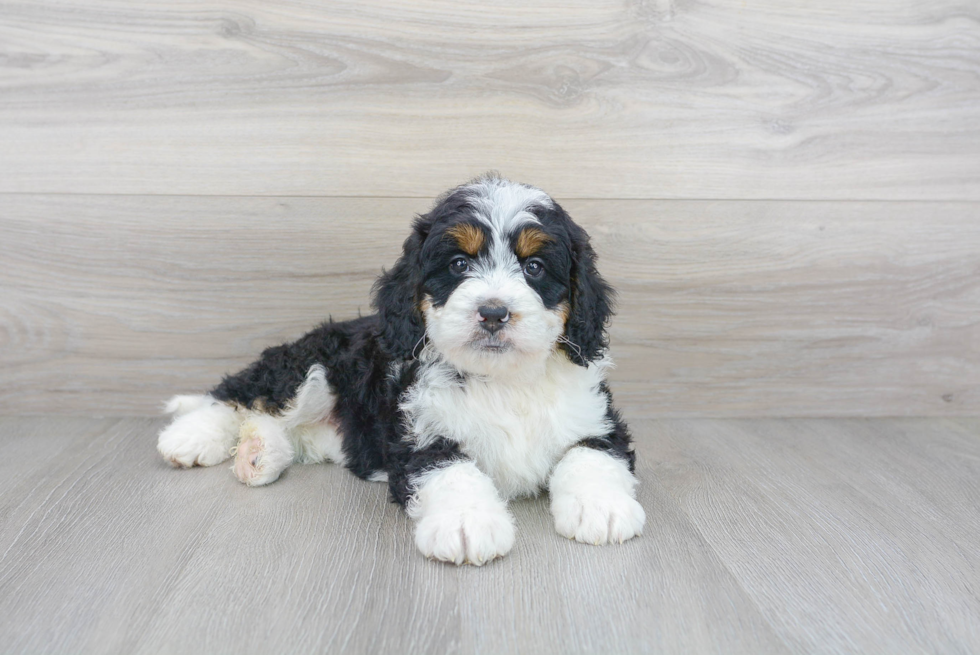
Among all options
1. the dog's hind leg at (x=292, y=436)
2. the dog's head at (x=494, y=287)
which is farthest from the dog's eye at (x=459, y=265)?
the dog's hind leg at (x=292, y=436)

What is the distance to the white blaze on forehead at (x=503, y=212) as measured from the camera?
1923mm

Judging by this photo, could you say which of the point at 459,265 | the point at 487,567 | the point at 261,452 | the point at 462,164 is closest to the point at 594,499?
the point at 487,567

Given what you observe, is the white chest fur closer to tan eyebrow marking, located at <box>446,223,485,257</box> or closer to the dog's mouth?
the dog's mouth

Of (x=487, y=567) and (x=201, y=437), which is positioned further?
(x=201, y=437)

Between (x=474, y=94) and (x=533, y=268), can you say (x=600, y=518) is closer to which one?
(x=533, y=268)

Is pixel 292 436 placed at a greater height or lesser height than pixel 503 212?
lesser

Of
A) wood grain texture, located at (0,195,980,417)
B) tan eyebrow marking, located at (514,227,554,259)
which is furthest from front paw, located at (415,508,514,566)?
wood grain texture, located at (0,195,980,417)

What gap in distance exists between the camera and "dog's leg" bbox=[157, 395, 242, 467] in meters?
2.42

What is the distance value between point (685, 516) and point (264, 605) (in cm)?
113

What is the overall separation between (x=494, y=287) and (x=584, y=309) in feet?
0.97

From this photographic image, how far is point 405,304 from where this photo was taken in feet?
6.65

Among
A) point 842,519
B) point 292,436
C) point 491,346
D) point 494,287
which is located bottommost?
point 292,436

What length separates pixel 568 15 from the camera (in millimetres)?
2859

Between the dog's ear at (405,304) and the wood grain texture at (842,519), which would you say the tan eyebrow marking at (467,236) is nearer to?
the dog's ear at (405,304)
